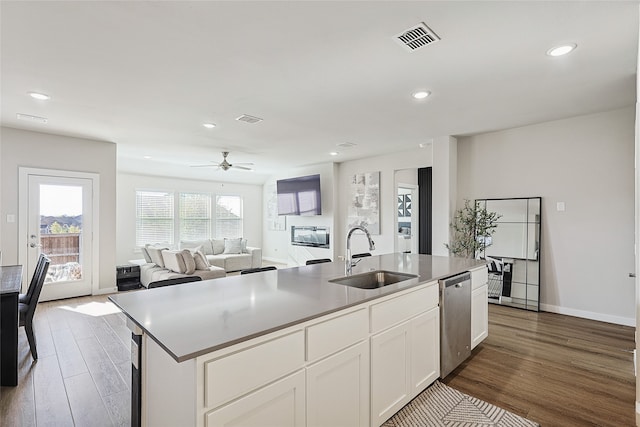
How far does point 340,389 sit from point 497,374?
1.75 m

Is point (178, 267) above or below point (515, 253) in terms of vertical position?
below

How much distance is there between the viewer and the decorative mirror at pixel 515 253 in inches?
174

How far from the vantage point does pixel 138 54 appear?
246 centimetres

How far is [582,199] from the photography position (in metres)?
4.07

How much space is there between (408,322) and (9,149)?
589cm

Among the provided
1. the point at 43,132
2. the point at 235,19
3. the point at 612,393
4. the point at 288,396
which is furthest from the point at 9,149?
the point at 612,393

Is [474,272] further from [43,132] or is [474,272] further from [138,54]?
[43,132]

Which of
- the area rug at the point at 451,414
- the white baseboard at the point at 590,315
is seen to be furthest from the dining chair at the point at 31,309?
the white baseboard at the point at 590,315

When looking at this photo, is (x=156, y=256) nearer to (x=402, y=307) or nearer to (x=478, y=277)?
(x=402, y=307)

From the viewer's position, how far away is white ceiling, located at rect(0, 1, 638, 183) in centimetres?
198

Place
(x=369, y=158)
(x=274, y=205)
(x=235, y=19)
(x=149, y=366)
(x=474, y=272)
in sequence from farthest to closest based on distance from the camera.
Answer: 1. (x=274, y=205)
2. (x=369, y=158)
3. (x=474, y=272)
4. (x=235, y=19)
5. (x=149, y=366)

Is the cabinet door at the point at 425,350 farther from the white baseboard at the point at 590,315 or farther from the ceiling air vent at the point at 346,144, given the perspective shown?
the ceiling air vent at the point at 346,144

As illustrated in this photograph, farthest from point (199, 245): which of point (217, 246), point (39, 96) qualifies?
point (39, 96)

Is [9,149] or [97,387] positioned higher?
[9,149]
